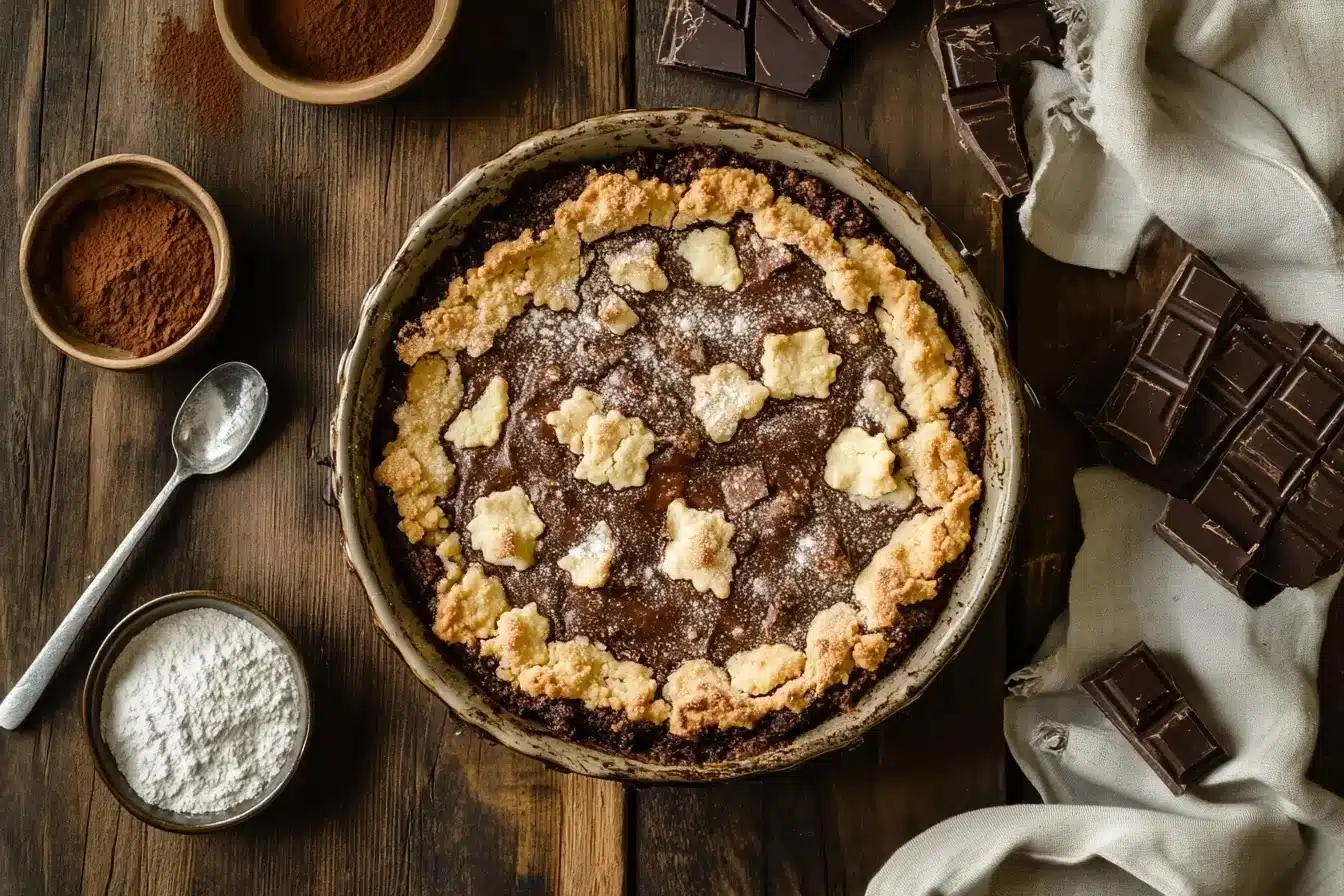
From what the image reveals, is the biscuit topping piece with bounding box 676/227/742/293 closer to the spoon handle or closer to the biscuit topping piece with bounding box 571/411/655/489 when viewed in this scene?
the biscuit topping piece with bounding box 571/411/655/489

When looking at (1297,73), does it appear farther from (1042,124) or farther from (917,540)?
(917,540)

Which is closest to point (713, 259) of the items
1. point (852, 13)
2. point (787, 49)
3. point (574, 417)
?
point (574, 417)

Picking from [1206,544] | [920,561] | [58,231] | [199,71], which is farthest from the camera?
[199,71]

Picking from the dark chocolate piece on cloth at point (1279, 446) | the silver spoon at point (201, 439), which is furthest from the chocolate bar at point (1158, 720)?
the silver spoon at point (201, 439)

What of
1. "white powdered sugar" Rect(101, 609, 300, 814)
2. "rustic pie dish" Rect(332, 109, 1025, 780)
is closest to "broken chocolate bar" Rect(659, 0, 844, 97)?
"rustic pie dish" Rect(332, 109, 1025, 780)

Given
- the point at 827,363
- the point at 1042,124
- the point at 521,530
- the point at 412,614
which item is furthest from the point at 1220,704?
the point at 412,614

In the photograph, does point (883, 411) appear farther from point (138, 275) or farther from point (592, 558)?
point (138, 275)
